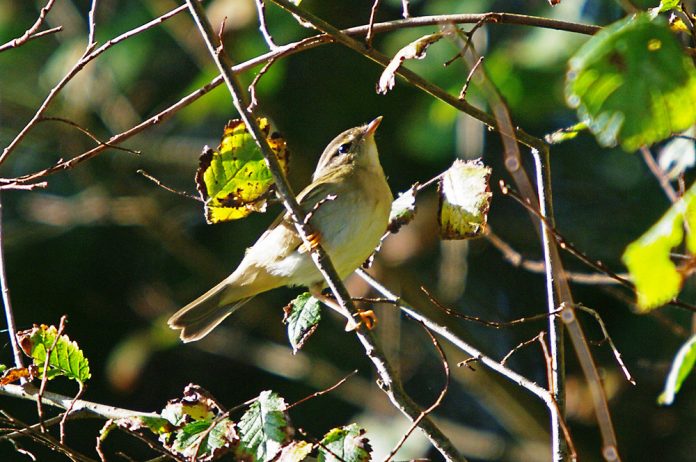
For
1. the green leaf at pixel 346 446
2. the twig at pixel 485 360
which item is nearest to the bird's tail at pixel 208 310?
the twig at pixel 485 360

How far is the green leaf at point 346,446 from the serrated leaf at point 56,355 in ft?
2.19

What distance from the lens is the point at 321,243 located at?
140 inches

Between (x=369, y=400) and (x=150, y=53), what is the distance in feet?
10.2

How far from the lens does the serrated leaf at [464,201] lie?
250 cm

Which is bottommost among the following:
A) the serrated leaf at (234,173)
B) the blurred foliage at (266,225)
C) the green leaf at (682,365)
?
the blurred foliage at (266,225)

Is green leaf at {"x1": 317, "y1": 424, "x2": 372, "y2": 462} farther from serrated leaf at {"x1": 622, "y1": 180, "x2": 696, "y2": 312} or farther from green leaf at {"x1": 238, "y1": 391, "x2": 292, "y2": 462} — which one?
serrated leaf at {"x1": 622, "y1": 180, "x2": 696, "y2": 312}

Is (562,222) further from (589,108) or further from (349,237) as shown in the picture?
(589,108)

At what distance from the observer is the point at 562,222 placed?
264 inches

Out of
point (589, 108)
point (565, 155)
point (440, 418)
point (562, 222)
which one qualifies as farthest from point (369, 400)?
point (589, 108)

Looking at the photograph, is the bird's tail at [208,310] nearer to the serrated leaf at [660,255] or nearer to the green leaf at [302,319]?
the green leaf at [302,319]

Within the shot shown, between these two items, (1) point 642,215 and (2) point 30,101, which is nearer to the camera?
(1) point 642,215

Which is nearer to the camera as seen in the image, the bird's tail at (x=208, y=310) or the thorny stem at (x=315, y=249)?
the thorny stem at (x=315, y=249)

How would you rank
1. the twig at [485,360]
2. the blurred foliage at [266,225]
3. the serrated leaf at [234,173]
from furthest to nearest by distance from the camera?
the blurred foliage at [266,225]
the serrated leaf at [234,173]
the twig at [485,360]

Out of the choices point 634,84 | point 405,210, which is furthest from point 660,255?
point 405,210
